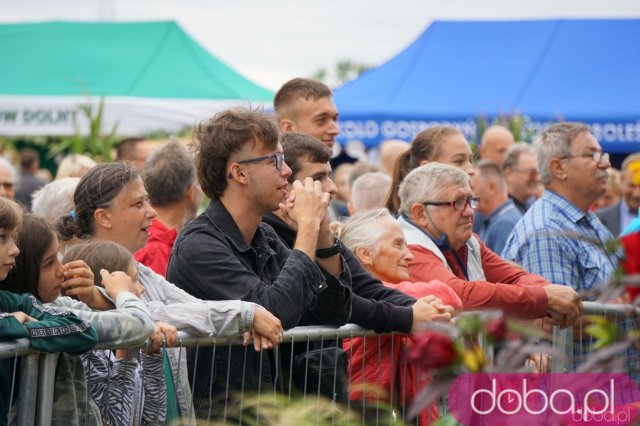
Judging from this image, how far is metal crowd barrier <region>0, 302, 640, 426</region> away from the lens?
365 centimetres

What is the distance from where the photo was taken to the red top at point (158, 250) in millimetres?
6277

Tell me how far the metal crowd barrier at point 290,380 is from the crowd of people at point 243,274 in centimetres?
2

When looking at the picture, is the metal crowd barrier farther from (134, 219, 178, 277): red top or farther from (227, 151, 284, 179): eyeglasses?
(134, 219, 178, 277): red top

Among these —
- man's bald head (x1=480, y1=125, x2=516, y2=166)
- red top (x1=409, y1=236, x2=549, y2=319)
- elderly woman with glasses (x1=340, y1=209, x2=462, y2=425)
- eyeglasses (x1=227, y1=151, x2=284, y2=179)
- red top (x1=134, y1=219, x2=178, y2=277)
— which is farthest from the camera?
man's bald head (x1=480, y1=125, x2=516, y2=166)

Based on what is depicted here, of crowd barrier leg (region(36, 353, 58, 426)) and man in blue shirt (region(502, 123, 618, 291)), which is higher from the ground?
man in blue shirt (region(502, 123, 618, 291))

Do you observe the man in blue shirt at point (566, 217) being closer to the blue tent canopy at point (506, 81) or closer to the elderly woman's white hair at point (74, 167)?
the elderly woman's white hair at point (74, 167)

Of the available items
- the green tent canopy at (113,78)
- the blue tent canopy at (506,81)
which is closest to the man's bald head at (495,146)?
the blue tent canopy at (506,81)

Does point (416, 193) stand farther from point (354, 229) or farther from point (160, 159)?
point (160, 159)

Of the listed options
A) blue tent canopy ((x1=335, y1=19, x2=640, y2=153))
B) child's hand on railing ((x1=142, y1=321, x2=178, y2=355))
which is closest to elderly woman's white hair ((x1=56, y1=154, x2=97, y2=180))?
child's hand on railing ((x1=142, y1=321, x2=178, y2=355))

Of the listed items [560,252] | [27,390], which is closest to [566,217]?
[560,252]

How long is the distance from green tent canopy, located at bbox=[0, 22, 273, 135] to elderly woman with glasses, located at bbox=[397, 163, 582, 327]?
9929 millimetres

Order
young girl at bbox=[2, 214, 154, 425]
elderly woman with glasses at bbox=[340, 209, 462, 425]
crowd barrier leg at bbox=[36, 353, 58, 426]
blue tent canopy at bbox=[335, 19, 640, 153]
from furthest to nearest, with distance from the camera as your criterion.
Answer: blue tent canopy at bbox=[335, 19, 640, 153], elderly woman with glasses at bbox=[340, 209, 462, 425], young girl at bbox=[2, 214, 154, 425], crowd barrier leg at bbox=[36, 353, 58, 426]

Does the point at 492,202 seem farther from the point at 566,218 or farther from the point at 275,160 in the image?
the point at 275,160

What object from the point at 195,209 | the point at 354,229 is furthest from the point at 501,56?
the point at 354,229
